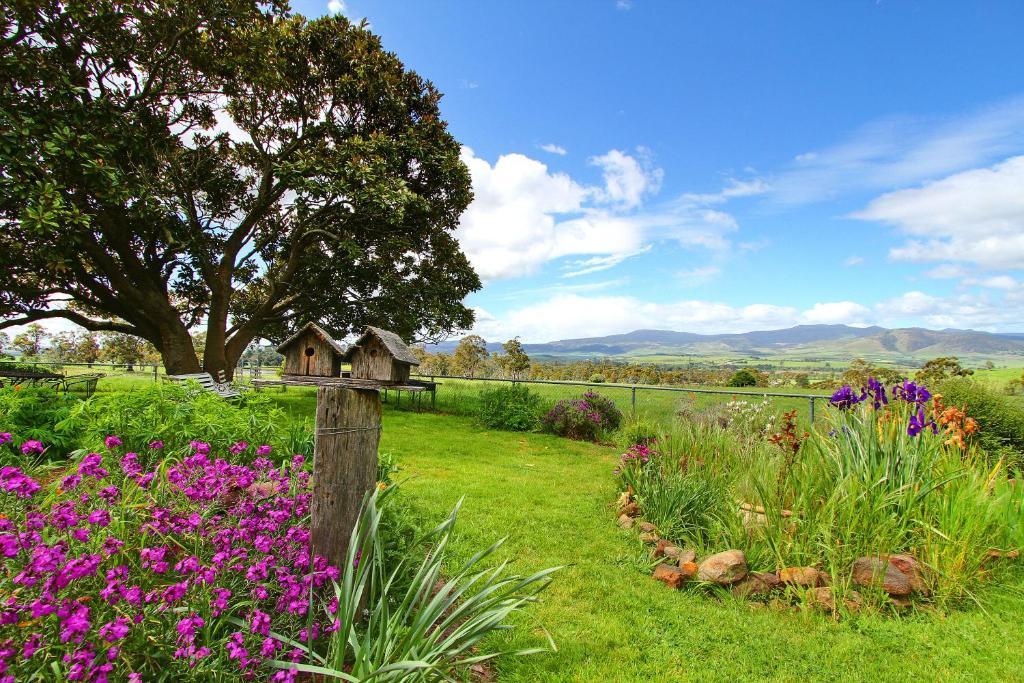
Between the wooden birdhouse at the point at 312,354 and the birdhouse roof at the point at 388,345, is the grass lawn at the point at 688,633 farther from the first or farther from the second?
the wooden birdhouse at the point at 312,354

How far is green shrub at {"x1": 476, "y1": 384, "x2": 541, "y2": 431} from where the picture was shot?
494 inches

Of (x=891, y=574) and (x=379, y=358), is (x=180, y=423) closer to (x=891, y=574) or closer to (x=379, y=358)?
(x=379, y=358)

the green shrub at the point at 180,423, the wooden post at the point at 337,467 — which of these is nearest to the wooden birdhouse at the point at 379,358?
the green shrub at the point at 180,423

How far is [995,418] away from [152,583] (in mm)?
10500

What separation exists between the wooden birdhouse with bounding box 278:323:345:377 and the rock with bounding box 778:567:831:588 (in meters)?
4.00

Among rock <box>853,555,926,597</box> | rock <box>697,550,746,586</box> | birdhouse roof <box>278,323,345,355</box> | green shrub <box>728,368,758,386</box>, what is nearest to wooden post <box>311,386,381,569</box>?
birdhouse roof <box>278,323,345,355</box>

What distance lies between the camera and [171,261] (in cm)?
1338

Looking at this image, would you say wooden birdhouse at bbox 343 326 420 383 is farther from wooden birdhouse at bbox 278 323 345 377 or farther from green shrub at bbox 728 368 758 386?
green shrub at bbox 728 368 758 386

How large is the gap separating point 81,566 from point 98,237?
1395 centimetres

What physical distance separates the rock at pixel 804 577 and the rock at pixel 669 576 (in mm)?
754

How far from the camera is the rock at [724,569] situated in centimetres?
369

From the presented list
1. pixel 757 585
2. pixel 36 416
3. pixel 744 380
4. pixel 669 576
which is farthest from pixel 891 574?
pixel 744 380

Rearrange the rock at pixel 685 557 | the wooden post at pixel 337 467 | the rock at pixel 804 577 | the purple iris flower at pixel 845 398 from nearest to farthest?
the wooden post at pixel 337 467 → the rock at pixel 804 577 → the rock at pixel 685 557 → the purple iris flower at pixel 845 398

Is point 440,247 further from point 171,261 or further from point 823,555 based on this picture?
point 823,555
